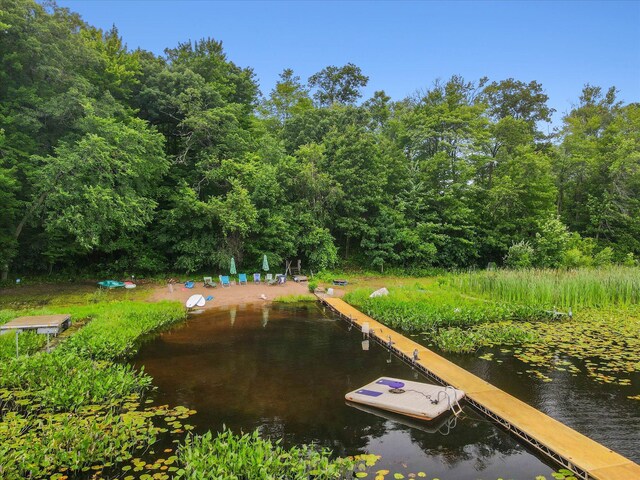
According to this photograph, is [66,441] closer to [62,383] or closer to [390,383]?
[62,383]

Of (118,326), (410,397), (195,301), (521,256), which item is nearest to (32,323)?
(118,326)

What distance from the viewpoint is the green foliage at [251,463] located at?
4852 mm

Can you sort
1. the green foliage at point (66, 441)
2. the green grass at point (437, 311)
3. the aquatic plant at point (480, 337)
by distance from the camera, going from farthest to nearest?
1. the green grass at point (437, 311)
2. the aquatic plant at point (480, 337)
3. the green foliage at point (66, 441)

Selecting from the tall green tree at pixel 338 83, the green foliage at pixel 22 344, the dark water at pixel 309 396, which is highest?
the tall green tree at pixel 338 83

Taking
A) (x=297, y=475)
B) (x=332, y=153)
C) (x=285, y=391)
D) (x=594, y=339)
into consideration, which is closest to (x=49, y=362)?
(x=285, y=391)

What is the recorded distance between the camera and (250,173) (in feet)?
73.9

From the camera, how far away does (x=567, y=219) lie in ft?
102

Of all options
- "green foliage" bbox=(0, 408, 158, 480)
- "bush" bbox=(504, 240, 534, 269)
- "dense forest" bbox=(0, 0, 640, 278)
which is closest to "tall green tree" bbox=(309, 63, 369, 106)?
"dense forest" bbox=(0, 0, 640, 278)

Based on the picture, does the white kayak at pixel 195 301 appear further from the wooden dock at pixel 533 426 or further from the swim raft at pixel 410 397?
the swim raft at pixel 410 397

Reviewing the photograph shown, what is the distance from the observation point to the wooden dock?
16.8ft

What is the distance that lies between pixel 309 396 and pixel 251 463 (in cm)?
294

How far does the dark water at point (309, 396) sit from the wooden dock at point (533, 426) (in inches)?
8.6

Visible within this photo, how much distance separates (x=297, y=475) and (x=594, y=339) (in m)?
10.2

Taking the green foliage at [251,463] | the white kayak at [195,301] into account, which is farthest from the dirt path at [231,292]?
the green foliage at [251,463]
